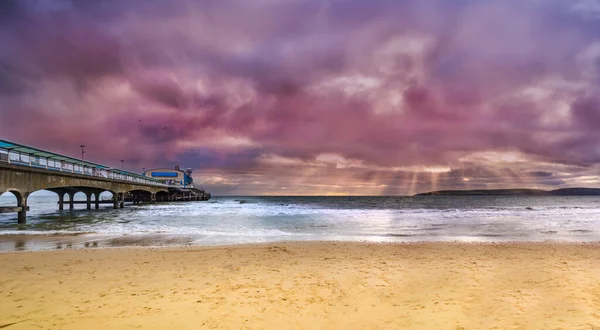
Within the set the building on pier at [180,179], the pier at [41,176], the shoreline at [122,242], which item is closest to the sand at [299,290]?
the shoreline at [122,242]

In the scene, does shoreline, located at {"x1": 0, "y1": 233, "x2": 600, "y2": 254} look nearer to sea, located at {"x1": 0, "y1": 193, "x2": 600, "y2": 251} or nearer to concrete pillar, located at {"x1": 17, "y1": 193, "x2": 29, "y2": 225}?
sea, located at {"x1": 0, "y1": 193, "x2": 600, "y2": 251}

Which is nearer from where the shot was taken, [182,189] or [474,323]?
[474,323]

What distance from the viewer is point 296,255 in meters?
10.9

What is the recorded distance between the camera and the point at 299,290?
22.4 feet

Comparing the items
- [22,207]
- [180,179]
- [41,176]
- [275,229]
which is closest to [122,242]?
[275,229]

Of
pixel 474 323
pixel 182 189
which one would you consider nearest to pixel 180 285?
pixel 474 323

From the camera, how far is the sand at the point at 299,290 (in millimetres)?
5199

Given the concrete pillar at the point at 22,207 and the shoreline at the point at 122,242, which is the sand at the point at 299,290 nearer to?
the shoreline at the point at 122,242

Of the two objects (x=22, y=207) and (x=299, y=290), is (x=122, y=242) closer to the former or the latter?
(x=299, y=290)

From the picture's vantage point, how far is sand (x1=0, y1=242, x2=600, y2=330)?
520 cm

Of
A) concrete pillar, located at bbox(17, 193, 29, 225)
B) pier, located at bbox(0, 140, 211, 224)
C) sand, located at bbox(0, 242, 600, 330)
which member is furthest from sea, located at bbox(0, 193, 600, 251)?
sand, located at bbox(0, 242, 600, 330)

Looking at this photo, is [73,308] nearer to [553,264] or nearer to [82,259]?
[82,259]

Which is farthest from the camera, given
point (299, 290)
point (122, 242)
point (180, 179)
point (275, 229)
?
point (180, 179)

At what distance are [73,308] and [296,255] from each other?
6.61 metres
